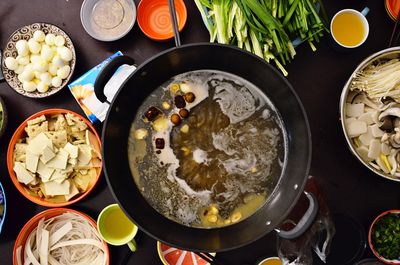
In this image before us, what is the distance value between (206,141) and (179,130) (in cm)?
10

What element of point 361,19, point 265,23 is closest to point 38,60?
point 265,23

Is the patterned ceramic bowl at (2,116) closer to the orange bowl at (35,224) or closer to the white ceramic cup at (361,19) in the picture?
the orange bowl at (35,224)

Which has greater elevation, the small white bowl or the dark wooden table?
the small white bowl

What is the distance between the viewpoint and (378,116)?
5.76 ft

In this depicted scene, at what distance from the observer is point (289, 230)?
1.47 m

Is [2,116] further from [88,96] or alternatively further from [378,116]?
[378,116]

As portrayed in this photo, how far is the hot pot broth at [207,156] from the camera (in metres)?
1.58

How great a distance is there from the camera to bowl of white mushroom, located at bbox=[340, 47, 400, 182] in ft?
5.66

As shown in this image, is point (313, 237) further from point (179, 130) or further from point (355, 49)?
point (355, 49)

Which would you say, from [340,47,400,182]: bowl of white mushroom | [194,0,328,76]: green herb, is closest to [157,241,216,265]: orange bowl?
[340,47,400,182]: bowl of white mushroom

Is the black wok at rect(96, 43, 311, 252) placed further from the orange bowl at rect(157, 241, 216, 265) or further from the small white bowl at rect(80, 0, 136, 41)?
the small white bowl at rect(80, 0, 136, 41)

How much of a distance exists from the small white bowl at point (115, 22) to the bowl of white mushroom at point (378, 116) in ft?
3.06

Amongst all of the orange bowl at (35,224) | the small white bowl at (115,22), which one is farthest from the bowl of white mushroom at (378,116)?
the orange bowl at (35,224)

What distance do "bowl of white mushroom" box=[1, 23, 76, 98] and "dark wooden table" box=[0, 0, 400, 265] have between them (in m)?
0.07
